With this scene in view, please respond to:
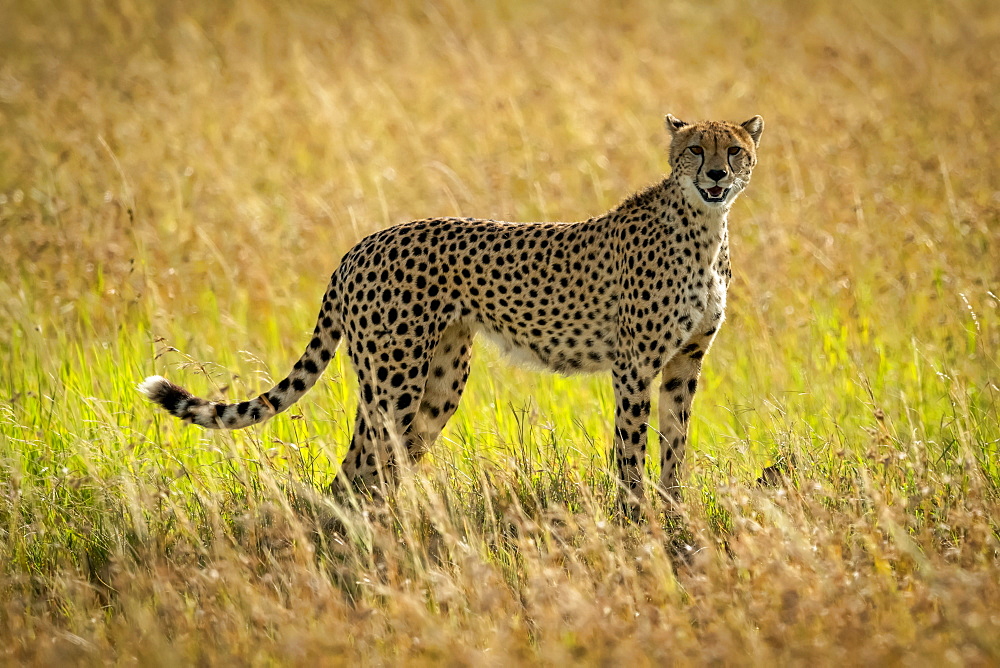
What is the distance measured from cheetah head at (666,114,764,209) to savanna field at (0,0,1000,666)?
0.91m

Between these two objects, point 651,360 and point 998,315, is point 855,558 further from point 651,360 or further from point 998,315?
point 998,315

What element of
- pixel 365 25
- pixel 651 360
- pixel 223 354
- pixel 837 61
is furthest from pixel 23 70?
pixel 651 360

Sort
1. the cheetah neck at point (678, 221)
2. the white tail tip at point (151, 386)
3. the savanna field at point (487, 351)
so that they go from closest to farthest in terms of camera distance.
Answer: the savanna field at point (487, 351) < the white tail tip at point (151, 386) < the cheetah neck at point (678, 221)

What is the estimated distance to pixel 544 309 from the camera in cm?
420

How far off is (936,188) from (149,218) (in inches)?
212

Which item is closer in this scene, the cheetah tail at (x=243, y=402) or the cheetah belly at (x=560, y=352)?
the cheetah tail at (x=243, y=402)

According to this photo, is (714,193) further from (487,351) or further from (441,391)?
(487,351)

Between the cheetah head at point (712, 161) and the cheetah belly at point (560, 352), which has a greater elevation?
the cheetah head at point (712, 161)

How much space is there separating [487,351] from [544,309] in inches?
50.7

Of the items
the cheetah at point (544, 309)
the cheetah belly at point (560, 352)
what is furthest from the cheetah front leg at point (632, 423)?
the cheetah belly at point (560, 352)

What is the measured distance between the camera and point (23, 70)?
33.1 ft

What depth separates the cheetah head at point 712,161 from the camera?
3906mm

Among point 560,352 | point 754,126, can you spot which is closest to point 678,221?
point 754,126

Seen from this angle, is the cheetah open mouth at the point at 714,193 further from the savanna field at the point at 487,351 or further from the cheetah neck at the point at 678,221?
Result: the savanna field at the point at 487,351
